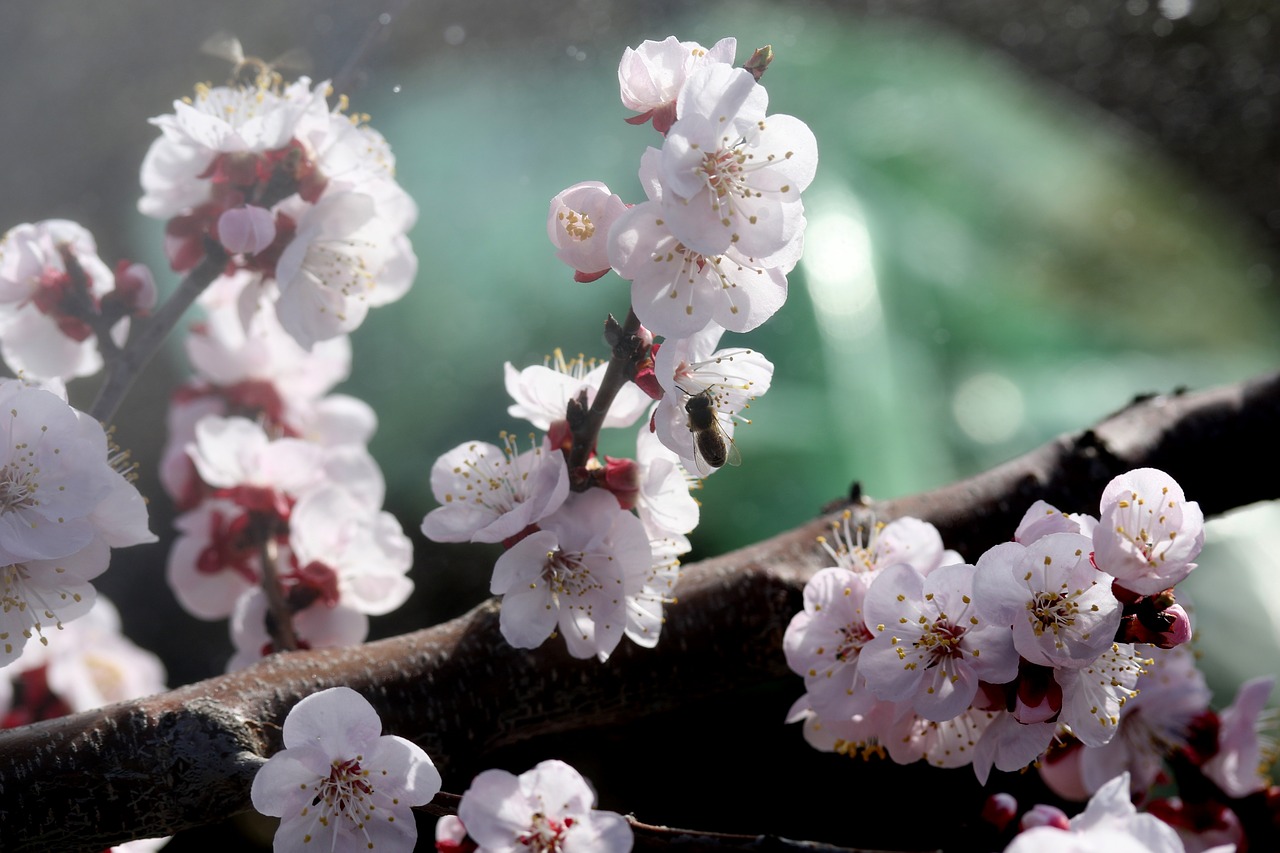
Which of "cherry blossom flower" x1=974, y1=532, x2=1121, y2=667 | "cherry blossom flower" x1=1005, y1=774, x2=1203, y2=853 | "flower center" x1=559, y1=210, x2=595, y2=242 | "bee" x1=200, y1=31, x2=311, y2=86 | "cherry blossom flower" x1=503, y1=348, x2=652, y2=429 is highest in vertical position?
"bee" x1=200, y1=31, x2=311, y2=86

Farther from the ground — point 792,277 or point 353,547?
point 792,277

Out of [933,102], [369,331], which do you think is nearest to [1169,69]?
[933,102]

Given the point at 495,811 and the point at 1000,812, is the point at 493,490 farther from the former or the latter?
the point at 1000,812

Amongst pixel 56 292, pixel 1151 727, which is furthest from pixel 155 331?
pixel 1151 727

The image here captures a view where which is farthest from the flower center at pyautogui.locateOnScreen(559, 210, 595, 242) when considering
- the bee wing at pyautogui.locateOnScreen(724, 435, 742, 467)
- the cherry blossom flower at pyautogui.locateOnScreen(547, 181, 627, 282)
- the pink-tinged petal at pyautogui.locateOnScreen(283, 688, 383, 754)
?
the pink-tinged petal at pyautogui.locateOnScreen(283, 688, 383, 754)

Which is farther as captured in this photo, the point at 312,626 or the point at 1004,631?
the point at 312,626

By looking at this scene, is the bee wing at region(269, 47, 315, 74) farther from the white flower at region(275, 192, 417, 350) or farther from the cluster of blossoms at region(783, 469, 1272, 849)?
the cluster of blossoms at region(783, 469, 1272, 849)
